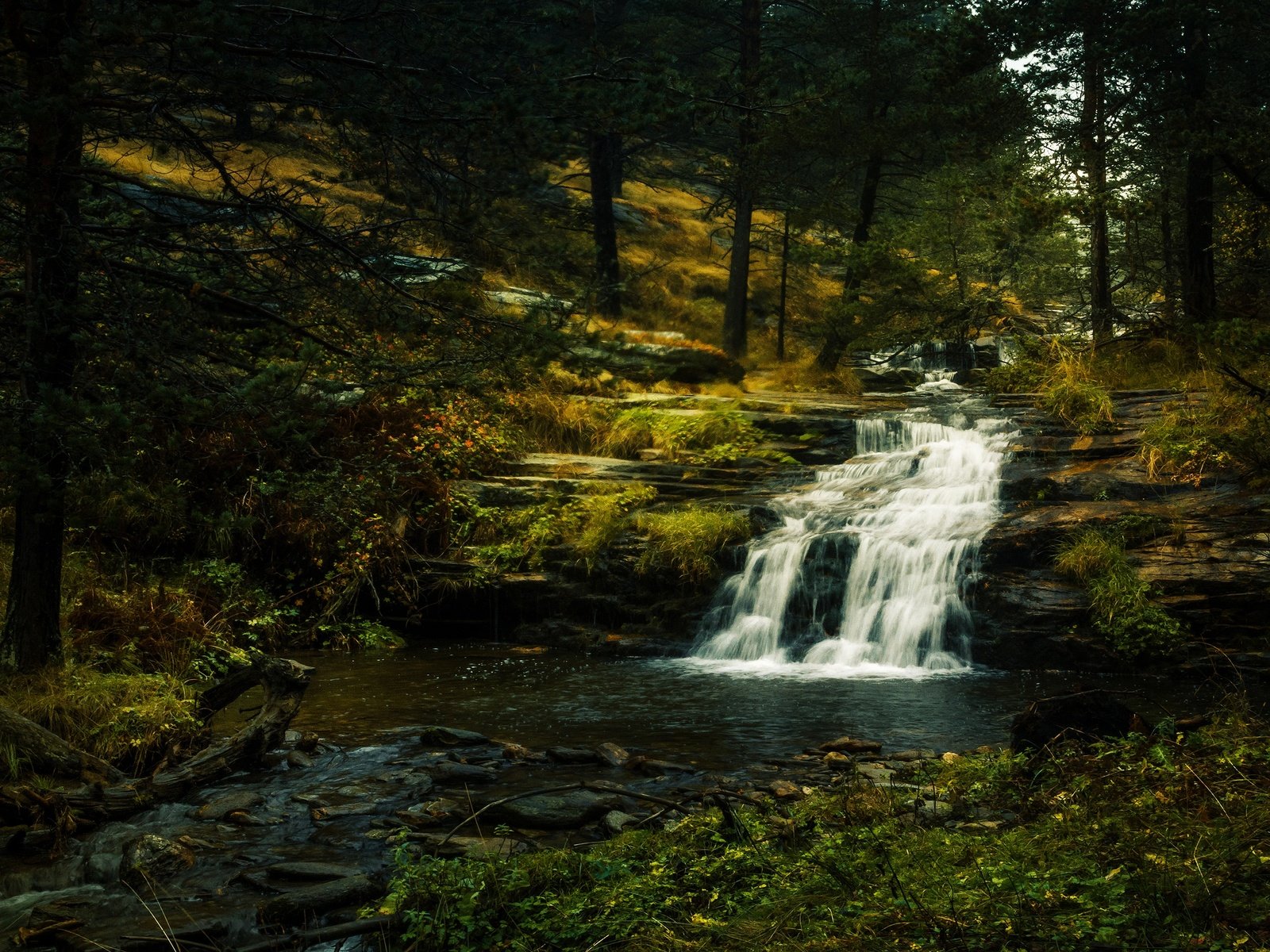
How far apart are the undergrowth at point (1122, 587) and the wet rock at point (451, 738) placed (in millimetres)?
6195

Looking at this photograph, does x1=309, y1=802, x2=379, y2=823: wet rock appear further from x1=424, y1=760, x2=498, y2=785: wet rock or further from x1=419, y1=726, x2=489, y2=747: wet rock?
x1=419, y1=726, x2=489, y2=747: wet rock

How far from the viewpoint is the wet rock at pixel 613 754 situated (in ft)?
22.0

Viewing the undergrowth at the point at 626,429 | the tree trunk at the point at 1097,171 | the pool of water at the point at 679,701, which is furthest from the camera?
the undergrowth at the point at 626,429

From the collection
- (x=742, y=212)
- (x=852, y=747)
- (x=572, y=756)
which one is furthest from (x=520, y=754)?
(x=742, y=212)

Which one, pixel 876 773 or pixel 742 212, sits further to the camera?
pixel 742 212

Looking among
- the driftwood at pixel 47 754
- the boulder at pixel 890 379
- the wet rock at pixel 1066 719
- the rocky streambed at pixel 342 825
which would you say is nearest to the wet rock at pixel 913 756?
the rocky streambed at pixel 342 825

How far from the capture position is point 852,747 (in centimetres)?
694

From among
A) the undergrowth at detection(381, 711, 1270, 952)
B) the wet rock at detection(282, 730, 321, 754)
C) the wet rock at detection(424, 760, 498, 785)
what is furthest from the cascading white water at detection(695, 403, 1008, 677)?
the undergrowth at detection(381, 711, 1270, 952)

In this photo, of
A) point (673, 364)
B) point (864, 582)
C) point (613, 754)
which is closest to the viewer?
point (613, 754)

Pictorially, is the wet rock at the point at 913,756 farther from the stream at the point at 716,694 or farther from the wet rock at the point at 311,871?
the wet rock at the point at 311,871

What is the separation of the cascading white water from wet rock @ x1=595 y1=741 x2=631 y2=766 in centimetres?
397

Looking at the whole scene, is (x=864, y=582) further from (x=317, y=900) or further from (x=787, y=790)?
(x=317, y=900)

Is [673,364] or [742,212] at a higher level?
[742,212]

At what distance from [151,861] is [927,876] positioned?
3517mm
